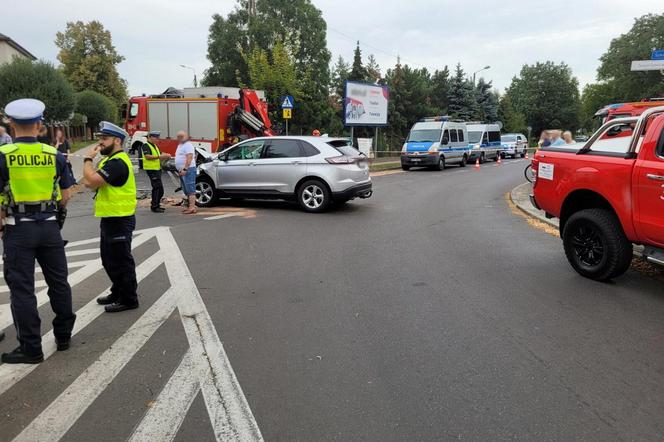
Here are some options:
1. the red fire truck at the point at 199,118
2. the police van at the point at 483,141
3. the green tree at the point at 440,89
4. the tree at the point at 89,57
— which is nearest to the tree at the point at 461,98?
the green tree at the point at 440,89

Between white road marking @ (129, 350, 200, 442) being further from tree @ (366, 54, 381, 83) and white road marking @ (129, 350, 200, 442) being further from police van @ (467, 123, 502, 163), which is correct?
tree @ (366, 54, 381, 83)

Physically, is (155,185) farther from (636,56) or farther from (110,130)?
(636,56)

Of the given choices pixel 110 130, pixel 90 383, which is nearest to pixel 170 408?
pixel 90 383

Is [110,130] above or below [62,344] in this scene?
above

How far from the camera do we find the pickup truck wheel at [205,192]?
12.3 m

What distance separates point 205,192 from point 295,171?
8.12ft

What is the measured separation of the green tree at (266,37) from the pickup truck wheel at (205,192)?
120ft

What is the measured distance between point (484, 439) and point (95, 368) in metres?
2.66

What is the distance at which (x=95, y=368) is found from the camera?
3.78 meters

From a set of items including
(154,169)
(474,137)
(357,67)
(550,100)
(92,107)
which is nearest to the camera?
(154,169)

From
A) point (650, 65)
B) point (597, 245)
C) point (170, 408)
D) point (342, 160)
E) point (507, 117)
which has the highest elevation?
point (507, 117)

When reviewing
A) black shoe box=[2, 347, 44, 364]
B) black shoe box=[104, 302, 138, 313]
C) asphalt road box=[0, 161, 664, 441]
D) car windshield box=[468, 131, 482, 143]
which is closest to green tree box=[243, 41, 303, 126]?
car windshield box=[468, 131, 482, 143]

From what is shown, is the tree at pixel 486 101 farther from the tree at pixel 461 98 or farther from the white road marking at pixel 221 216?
the white road marking at pixel 221 216

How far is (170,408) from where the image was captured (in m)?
3.21
